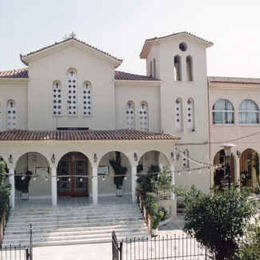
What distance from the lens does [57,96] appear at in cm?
2231

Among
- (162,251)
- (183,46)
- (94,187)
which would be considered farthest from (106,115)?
(162,251)

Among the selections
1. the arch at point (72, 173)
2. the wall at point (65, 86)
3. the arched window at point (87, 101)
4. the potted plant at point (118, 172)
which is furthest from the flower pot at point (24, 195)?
the arched window at point (87, 101)

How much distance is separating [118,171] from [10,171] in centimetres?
670

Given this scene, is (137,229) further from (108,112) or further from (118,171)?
(108,112)

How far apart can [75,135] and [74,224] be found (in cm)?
523

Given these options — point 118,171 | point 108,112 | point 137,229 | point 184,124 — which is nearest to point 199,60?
point 184,124

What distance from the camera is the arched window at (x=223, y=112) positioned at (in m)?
25.0

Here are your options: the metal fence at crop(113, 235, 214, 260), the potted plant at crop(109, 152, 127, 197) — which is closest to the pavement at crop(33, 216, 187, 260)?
the metal fence at crop(113, 235, 214, 260)

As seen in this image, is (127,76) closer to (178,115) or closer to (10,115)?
(178,115)

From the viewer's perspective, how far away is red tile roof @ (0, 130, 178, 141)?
1900 cm

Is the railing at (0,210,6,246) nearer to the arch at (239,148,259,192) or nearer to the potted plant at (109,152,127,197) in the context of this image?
the potted plant at (109,152,127,197)

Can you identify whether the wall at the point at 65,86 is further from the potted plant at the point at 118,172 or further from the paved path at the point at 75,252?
the paved path at the point at 75,252

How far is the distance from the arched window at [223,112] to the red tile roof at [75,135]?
5.90 m

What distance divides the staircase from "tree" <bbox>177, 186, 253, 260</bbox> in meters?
6.19
